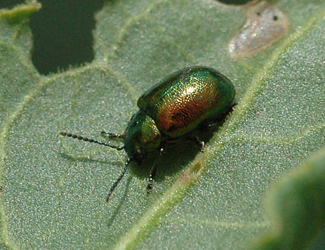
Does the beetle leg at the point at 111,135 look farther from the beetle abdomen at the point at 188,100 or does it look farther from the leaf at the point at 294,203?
the leaf at the point at 294,203

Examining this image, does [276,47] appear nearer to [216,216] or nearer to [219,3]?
[219,3]

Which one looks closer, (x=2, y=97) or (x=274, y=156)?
(x=274, y=156)

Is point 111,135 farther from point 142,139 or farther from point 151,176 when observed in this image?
point 151,176

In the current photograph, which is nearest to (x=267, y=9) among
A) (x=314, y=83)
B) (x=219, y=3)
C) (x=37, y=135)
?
(x=219, y=3)

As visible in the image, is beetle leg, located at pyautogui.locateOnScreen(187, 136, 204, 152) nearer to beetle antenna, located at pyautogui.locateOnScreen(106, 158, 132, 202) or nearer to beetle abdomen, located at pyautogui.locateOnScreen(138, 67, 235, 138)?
beetle abdomen, located at pyautogui.locateOnScreen(138, 67, 235, 138)

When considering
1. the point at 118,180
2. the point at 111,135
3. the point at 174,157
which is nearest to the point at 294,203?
the point at 174,157

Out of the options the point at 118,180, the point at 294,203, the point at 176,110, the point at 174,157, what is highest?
the point at 294,203

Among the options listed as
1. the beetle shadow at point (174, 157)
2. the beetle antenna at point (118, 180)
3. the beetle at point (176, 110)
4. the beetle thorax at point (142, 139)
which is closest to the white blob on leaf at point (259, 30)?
the beetle at point (176, 110)
